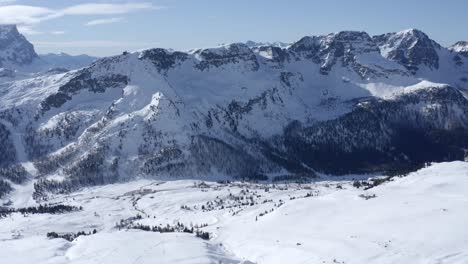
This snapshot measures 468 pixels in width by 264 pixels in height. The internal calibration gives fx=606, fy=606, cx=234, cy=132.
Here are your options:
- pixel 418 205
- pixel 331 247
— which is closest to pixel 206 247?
pixel 331 247

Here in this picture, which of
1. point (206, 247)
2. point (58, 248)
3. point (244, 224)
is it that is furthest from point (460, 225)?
point (58, 248)

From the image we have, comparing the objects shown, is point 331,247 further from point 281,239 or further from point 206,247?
point 206,247

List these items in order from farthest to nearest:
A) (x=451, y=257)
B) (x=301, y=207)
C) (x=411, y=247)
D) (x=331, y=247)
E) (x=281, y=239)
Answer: (x=301, y=207)
(x=281, y=239)
(x=331, y=247)
(x=411, y=247)
(x=451, y=257)

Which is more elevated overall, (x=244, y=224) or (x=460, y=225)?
(x=460, y=225)

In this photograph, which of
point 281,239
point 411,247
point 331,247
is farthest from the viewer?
point 281,239

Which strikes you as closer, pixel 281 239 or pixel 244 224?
pixel 281 239

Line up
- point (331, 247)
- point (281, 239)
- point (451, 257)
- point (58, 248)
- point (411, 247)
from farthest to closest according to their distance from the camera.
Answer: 1. point (58, 248)
2. point (281, 239)
3. point (331, 247)
4. point (411, 247)
5. point (451, 257)

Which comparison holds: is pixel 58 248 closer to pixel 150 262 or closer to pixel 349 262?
pixel 150 262

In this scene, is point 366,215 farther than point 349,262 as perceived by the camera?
Yes

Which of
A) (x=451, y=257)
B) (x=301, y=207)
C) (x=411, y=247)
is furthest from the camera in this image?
(x=301, y=207)
